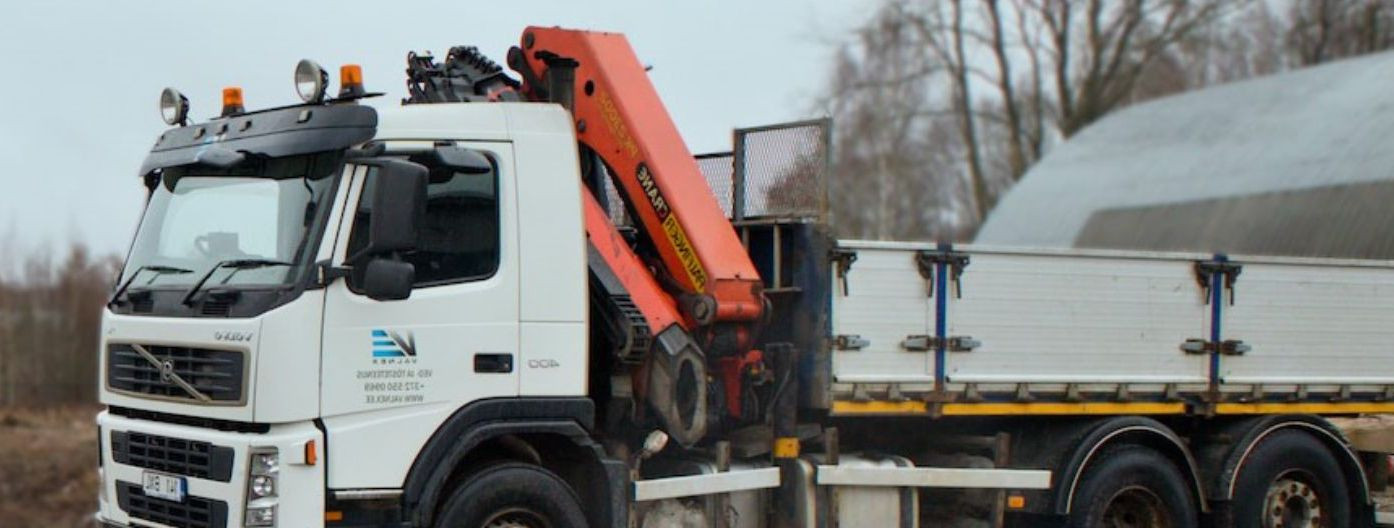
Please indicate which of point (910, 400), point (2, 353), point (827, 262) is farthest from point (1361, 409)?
point (2, 353)

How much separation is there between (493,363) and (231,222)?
1451 millimetres

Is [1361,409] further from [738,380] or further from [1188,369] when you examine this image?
[738,380]

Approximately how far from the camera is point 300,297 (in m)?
7.03

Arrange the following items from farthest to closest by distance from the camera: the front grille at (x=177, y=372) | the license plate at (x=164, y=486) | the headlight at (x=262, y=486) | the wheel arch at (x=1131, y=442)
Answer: the wheel arch at (x=1131, y=442) < the license plate at (x=164, y=486) < the front grille at (x=177, y=372) < the headlight at (x=262, y=486)

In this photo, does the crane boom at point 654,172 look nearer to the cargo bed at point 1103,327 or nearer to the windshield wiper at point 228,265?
the cargo bed at point 1103,327

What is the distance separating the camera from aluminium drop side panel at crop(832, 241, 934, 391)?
8.85 metres

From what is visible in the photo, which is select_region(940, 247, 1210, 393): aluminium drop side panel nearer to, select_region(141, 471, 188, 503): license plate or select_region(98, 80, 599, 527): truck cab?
select_region(98, 80, 599, 527): truck cab

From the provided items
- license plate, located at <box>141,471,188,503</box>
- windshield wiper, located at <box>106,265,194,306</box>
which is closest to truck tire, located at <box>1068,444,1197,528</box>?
license plate, located at <box>141,471,188,503</box>

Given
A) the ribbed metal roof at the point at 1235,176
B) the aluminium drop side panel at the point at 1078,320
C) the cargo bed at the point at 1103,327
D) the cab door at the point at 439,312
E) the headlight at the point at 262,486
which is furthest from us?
the ribbed metal roof at the point at 1235,176

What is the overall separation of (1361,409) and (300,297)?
7966 mm

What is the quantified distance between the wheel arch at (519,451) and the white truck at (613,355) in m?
0.02

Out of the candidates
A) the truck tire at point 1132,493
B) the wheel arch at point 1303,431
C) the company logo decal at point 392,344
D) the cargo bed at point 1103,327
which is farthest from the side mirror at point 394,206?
the wheel arch at point 1303,431

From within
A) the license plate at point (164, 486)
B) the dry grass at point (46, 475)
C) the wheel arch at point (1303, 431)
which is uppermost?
the license plate at point (164, 486)

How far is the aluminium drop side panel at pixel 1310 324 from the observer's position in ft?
34.6
